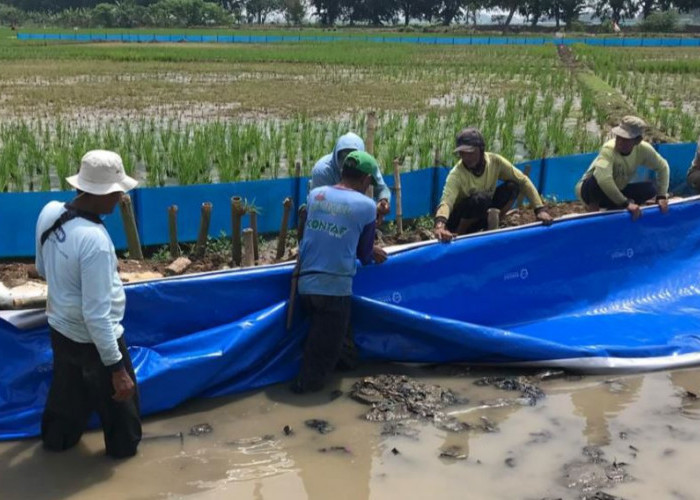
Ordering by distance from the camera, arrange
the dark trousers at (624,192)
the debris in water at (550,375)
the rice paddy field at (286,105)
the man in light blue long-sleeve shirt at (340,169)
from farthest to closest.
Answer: the rice paddy field at (286,105)
the dark trousers at (624,192)
the man in light blue long-sleeve shirt at (340,169)
the debris in water at (550,375)

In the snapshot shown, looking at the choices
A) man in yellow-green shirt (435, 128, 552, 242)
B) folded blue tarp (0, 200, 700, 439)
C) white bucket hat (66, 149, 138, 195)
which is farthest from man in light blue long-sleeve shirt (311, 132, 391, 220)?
white bucket hat (66, 149, 138, 195)

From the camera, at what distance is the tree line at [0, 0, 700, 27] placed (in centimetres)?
5600

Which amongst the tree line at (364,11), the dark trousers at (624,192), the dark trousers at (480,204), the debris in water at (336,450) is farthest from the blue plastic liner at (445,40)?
the debris in water at (336,450)

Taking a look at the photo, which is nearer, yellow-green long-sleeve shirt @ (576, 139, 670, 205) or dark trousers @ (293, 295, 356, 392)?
dark trousers @ (293, 295, 356, 392)

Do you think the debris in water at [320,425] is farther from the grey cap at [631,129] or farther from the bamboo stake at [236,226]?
the grey cap at [631,129]

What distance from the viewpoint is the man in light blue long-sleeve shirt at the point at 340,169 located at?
14.0 ft

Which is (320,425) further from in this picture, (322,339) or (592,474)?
(592,474)

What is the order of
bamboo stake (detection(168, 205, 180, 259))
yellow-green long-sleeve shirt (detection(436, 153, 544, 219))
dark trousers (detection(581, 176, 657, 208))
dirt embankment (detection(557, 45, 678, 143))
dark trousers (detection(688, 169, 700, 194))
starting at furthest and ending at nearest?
dirt embankment (detection(557, 45, 678, 143)), dark trousers (detection(688, 169, 700, 194)), dark trousers (detection(581, 176, 657, 208)), bamboo stake (detection(168, 205, 180, 259)), yellow-green long-sleeve shirt (detection(436, 153, 544, 219))

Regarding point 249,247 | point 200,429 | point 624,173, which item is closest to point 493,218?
point 624,173

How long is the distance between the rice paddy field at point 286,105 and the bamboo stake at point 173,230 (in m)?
2.17

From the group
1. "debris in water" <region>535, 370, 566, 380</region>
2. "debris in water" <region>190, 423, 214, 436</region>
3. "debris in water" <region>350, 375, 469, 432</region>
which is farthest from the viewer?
"debris in water" <region>535, 370, 566, 380</region>

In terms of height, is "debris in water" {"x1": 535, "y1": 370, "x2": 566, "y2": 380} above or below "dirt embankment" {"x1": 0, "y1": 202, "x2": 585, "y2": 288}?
below

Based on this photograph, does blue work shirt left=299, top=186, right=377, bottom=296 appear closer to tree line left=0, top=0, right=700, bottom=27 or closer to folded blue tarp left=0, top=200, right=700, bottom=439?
folded blue tarp left=0, top=200, right=700, bottom=439

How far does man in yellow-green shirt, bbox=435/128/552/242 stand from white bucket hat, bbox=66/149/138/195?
2.28 meters
